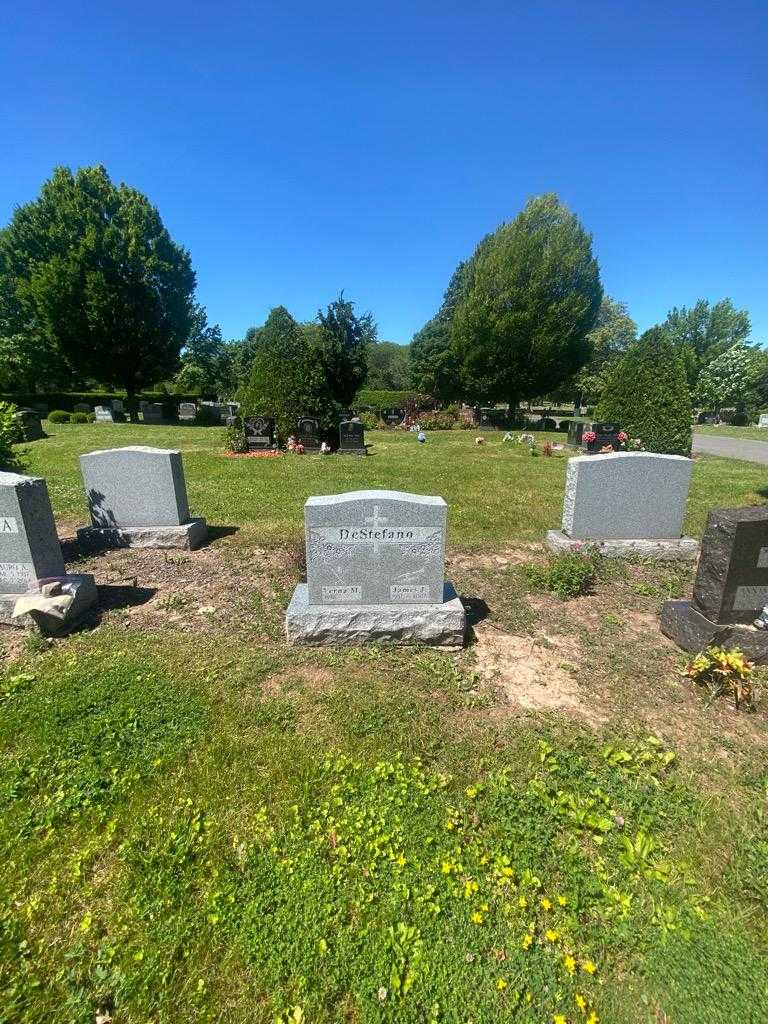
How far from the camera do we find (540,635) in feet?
15.6

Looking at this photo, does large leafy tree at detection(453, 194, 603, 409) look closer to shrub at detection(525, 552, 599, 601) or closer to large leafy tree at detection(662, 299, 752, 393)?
shrub at detection(525, 552, 599, 601)

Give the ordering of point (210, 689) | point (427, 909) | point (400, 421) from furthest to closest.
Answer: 1. point (400, 421)
2. point (210, 689)
3. point (427, 909)

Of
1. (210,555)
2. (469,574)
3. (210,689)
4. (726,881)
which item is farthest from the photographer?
(210,555)

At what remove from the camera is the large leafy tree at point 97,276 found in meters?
25.0

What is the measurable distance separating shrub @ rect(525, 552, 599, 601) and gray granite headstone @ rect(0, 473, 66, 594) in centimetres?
569

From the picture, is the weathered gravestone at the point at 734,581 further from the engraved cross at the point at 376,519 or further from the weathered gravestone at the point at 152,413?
the weathered gravestone at the point at 152,413

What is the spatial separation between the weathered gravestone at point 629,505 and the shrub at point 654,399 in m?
9.05

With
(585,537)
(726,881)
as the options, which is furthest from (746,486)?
(726,881)

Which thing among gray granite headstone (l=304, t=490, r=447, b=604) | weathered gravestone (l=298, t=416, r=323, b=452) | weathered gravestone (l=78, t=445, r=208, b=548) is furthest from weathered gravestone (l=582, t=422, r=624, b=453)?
weathered gravestone (l=78, t=445, r=208, b=548)

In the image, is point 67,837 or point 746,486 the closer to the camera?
point 67,837

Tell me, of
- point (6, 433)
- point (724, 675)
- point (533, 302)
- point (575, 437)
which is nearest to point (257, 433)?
point (6, 433)

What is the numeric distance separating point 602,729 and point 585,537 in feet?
13.2

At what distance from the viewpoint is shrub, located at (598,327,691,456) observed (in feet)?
47.2

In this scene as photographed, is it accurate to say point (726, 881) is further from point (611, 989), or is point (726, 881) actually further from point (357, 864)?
point (357, 864)
